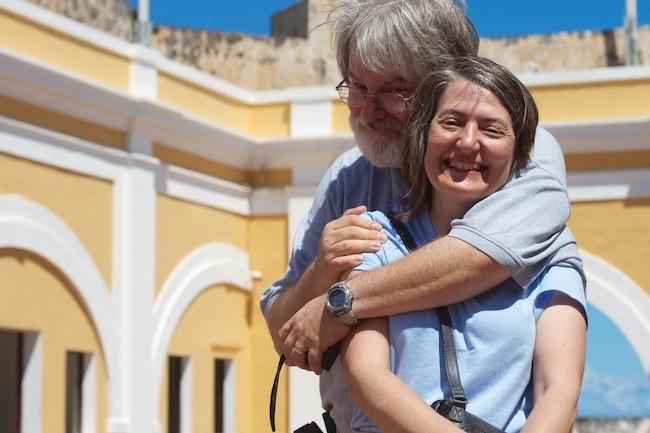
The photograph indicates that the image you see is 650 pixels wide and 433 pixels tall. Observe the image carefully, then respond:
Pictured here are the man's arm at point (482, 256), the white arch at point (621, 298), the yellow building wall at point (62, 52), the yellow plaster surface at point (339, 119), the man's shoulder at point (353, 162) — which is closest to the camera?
the man's arm at point (482, 256)

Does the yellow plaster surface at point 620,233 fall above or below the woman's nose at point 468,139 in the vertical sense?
above

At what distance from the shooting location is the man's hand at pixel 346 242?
2627 mm

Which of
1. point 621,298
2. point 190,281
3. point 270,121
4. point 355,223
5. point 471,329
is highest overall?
point 270,121

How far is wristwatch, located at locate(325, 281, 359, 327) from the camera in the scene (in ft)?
8.37

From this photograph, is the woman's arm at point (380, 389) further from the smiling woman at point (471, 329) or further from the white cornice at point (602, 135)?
the white cornice at point (602, 135)

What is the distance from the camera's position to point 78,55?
40.4 ft

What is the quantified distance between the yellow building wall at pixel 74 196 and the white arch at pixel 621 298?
486cm

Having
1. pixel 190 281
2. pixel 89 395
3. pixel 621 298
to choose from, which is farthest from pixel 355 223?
pixel 621 298

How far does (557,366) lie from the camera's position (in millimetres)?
2416

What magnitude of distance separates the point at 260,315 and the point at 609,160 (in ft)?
13.2

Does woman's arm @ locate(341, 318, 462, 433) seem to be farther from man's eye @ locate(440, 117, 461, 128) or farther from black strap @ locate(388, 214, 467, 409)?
man's eye @ locate(440, 117, 461, 128)

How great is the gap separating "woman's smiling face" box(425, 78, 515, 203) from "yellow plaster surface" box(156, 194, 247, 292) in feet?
36.1

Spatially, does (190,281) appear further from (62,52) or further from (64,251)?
(62,52)

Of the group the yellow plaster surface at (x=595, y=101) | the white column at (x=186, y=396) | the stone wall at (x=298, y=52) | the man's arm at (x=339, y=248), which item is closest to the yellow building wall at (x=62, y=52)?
the white column at (x=186, y=396)
